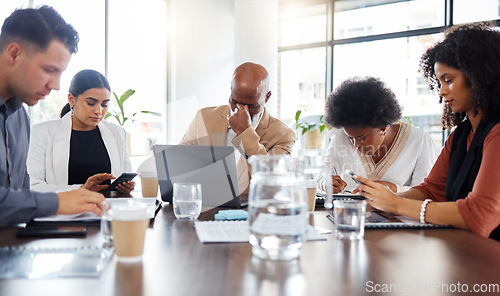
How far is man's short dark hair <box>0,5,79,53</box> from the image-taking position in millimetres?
1425

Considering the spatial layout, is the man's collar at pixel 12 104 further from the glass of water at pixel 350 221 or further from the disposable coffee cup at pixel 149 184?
the glass of water at pixel 350 221

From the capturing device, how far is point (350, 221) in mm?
1080

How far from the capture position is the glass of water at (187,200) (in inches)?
49.8

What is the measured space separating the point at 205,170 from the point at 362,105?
1.22 m

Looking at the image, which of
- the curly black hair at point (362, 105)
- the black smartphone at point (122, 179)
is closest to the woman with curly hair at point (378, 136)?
the curly black hair at point (362, 105)

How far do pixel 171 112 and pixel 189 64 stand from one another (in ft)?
2.33

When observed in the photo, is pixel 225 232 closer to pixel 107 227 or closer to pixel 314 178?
pixel 107 227

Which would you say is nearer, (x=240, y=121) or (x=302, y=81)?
(x=240, y=121)

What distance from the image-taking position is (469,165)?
150 centimetres

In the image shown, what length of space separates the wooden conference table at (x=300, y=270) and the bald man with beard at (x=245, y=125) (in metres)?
0.90

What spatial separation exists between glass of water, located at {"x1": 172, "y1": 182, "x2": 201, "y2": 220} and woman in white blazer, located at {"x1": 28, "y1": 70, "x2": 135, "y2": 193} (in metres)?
1.30

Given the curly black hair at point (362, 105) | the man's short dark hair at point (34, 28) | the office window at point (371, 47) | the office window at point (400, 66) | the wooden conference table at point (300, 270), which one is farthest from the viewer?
the office window at point (400, 66)

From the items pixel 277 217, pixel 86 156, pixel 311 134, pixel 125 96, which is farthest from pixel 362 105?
pixel 311 134

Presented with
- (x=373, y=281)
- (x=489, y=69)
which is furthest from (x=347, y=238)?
(x=489, y=69)
